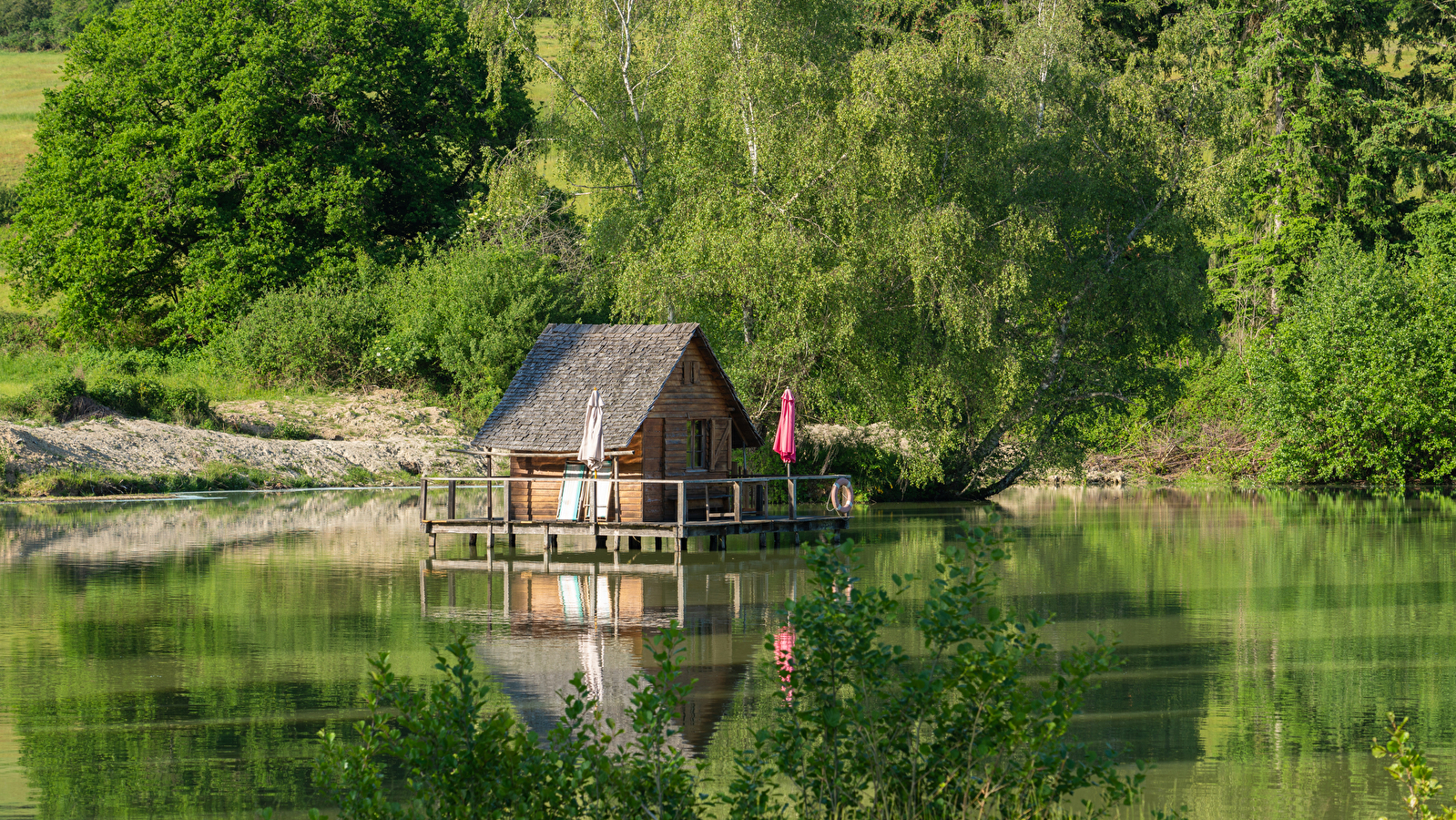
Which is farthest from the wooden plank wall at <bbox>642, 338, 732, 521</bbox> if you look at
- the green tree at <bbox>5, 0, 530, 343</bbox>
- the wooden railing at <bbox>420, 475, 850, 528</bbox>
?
the green tree at <bbox>5, 0, 530, 343</bbox>

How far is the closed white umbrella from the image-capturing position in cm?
2758

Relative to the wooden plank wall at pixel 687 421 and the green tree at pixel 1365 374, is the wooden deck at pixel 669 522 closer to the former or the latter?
the wooden plank wall at pixel 687 421

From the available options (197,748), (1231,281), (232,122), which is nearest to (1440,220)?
(1231,281)

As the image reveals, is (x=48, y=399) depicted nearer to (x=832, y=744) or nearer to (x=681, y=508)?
(x=681, y=508)

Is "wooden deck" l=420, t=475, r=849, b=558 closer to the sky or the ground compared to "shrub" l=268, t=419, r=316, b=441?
closer to the ground

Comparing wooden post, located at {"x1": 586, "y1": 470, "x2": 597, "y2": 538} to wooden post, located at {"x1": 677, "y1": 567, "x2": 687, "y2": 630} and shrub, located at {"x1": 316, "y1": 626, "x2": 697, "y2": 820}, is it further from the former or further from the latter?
shrub, located at {"x1": 316, "y1": 626, "x2": 697, "y2": 820}

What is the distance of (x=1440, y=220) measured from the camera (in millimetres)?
54719

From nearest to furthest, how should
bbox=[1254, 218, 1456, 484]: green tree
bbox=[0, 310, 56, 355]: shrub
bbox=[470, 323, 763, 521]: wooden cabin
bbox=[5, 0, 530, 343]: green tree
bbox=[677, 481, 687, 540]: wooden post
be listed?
bbox=[677, 481, 687, 540]: wooden post < bbox=[470, 323, 763, 521]: wooden cabin < bbox=[1254, 218, 1456, 484]: green tree < bbox=[5, 0, 530, 343]: green tree < bbox=[0, 310, 56, 355]: shrub

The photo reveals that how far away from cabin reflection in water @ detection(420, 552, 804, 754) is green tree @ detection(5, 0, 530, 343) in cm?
3126

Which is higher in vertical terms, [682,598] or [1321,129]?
[1321,129]

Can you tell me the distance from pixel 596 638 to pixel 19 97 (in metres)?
89.4

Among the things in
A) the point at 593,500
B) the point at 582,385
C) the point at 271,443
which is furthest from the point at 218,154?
the point at 593,500

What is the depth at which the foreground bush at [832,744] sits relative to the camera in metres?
7.63

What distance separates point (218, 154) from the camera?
56.1 m
